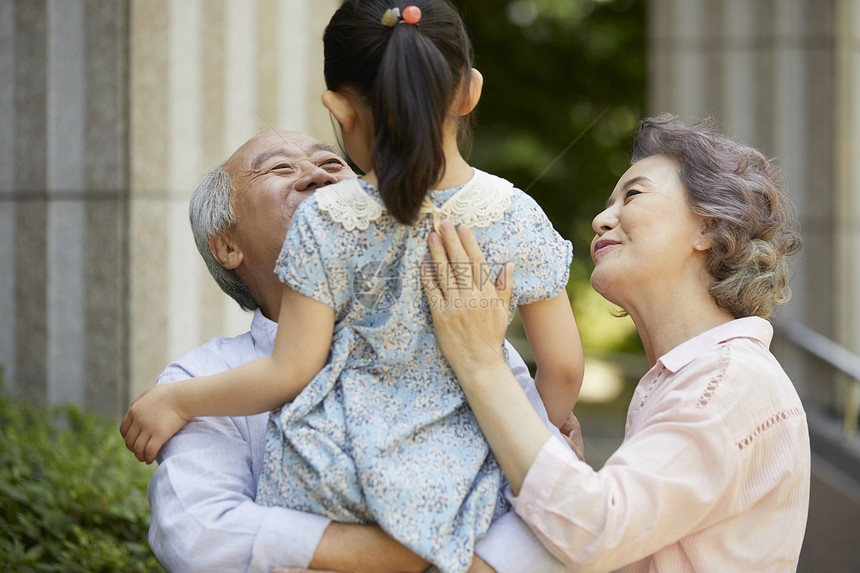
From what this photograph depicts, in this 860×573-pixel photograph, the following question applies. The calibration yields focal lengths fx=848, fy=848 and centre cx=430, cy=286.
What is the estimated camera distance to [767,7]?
23.0ft

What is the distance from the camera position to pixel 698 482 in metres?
1.80

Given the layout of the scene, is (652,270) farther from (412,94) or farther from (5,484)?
(5,484)

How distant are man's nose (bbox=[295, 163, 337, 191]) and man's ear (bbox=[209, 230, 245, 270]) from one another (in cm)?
27

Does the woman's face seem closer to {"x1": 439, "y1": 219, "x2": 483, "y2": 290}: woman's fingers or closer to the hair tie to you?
{"x1": 439, "y1": 219, "x2": 483, "y2": 290}: woman's fingers

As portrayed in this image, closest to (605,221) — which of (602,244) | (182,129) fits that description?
(602,244)

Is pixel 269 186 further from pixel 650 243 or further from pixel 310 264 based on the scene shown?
pixel 650 243

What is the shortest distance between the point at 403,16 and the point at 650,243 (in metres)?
0.94

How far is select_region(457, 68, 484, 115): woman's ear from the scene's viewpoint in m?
1.73

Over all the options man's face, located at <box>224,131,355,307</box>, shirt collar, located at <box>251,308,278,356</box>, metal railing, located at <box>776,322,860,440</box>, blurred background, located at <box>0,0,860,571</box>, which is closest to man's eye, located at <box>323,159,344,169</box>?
man's face, located at <box>224,131,355,307</box>

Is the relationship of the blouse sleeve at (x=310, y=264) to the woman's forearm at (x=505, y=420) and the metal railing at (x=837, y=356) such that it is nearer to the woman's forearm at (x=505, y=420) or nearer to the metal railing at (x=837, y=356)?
the woman's forearm at (x=505, y=420)

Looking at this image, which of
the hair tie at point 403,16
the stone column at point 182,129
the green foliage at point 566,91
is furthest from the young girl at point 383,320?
the green foliage at point 566,91

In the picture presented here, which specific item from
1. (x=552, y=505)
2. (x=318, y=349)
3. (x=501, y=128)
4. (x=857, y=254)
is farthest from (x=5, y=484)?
(x=501, y=128)

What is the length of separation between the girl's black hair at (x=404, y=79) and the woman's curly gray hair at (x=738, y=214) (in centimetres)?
82

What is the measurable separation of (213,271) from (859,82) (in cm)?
607
